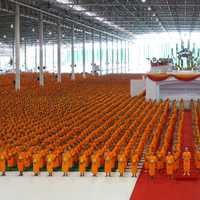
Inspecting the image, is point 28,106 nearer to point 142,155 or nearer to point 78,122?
point 78,122

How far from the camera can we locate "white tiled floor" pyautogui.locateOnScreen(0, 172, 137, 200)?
Answer: 33.0ft

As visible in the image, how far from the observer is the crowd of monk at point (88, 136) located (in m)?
12.1

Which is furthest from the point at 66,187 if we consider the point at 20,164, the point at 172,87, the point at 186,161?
the point at 172,87

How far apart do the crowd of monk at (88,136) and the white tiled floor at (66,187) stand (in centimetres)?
33

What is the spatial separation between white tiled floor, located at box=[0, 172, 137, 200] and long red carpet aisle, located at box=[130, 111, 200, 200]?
0.24 m

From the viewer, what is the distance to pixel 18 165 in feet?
40.1

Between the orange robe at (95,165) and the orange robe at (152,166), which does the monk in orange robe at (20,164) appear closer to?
the orange robe at (95,165)

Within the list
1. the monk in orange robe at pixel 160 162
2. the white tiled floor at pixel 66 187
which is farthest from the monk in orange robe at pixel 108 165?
the monk in orange robe at pixel 160 162

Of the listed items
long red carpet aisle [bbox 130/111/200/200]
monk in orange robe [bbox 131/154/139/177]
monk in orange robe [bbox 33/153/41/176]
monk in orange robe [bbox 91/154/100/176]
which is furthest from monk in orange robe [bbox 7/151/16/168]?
long red carpet aisle [bbox 130/111/200/200]

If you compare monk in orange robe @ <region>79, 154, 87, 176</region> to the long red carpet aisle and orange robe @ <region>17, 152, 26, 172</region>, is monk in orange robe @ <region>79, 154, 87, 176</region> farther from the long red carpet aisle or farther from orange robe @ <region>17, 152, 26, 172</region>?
orange robe @ <region>17, 152, 26, 172</region>

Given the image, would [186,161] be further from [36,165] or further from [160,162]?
[36,165]

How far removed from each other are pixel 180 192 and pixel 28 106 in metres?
17.1

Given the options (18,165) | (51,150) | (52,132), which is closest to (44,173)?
(18,165)

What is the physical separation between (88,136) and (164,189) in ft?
20.7
